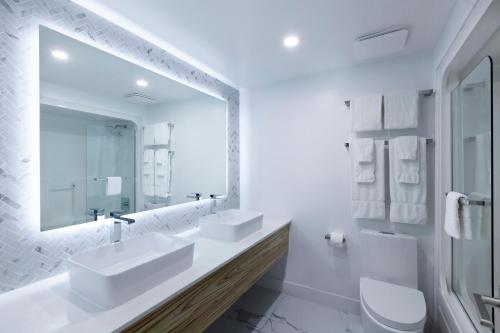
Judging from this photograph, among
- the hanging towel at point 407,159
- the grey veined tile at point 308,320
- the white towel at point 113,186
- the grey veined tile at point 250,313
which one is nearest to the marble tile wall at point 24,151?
the white towel at point 113,186

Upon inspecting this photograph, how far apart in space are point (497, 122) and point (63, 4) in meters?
2.46

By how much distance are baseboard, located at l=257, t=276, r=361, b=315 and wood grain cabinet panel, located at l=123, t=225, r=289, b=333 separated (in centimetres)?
70

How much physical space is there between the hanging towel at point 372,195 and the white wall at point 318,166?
14cm

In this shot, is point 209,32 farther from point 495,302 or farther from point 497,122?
point 495,302

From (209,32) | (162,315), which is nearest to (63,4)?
(209,32)

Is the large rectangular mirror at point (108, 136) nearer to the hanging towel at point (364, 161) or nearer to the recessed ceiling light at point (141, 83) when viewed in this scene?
the recessed ceiling light at point (141, 83)

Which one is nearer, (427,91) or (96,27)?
(96,27)

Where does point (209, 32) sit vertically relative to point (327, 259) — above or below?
above

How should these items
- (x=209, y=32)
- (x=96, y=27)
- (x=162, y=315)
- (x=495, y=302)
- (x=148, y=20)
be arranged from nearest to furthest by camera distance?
(x=495, y=302) < (x=162, y=315) < (x=96, y=27) < (x=148, y=20) < (x=209, y=32)

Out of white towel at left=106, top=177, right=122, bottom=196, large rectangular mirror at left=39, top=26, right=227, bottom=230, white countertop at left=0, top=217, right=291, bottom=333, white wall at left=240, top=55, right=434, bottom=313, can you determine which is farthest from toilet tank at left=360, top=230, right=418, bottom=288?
white towel at left=106, top=177, right=122, bottom=196

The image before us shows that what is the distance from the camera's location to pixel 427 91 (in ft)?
6.03

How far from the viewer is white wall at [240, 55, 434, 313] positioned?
1.98 m

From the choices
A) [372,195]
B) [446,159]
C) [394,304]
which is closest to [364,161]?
[372,195]

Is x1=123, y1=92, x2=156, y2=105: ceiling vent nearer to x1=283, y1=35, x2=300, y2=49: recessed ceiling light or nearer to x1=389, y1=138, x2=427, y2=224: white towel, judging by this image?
x1=283, y1=35, x2=300, y2=49: recessed ceiling light
